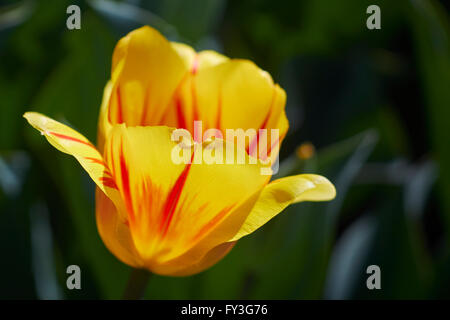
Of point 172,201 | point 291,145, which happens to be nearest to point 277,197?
point 172,201

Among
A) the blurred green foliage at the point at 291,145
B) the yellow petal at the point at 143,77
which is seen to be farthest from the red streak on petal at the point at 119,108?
the blurred green foliage at the point at 291,145

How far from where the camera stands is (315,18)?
830 mm

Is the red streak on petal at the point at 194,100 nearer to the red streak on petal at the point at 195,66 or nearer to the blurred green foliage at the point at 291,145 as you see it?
the red streak on petal at the point at 195,66

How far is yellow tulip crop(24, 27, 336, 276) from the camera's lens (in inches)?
11.7

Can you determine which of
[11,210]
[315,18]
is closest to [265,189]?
[11,210]

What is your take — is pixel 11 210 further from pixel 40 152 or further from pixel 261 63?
pixel 261 63

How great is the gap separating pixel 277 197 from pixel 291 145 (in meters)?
0.45

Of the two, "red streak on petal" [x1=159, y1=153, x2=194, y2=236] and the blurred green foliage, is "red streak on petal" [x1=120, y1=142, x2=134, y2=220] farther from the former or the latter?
the blurred green foliage

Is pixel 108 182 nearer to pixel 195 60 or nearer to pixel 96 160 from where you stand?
pixel 96 160

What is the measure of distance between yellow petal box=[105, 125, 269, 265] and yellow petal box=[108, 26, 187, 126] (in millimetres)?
45

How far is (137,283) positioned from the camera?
344mm

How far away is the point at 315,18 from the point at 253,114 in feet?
1.65

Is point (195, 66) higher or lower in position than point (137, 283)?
higher
